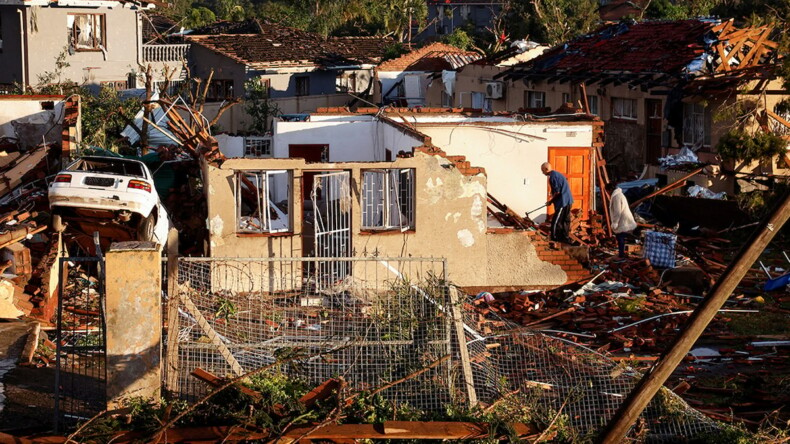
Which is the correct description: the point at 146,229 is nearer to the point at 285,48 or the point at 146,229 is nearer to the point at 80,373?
the point at 80,373

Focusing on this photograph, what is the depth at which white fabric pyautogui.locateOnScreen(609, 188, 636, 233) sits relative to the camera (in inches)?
800

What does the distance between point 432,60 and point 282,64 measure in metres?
6.46

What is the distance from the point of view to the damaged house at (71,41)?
39.8 m

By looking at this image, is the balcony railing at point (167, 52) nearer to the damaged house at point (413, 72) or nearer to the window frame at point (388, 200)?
the damaged house at point (413, 72)

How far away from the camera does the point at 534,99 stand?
3734 cm

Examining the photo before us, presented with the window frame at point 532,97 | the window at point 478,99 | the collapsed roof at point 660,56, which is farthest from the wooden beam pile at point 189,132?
the window at point 478,99

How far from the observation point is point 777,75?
24.0 metres

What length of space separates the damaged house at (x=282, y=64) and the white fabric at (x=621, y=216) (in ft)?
78.1

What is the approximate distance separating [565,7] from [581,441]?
160ft

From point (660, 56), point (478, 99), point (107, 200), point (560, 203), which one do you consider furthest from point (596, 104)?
point (107, 200)

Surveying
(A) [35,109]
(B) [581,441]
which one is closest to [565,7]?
(A) [35,109]

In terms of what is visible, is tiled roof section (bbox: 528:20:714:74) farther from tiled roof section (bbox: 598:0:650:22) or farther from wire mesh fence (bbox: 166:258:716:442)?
tiled roof section (bbox: 598:0:650:22)

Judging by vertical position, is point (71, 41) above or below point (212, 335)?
above

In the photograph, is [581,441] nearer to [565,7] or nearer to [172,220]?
[172,220]
